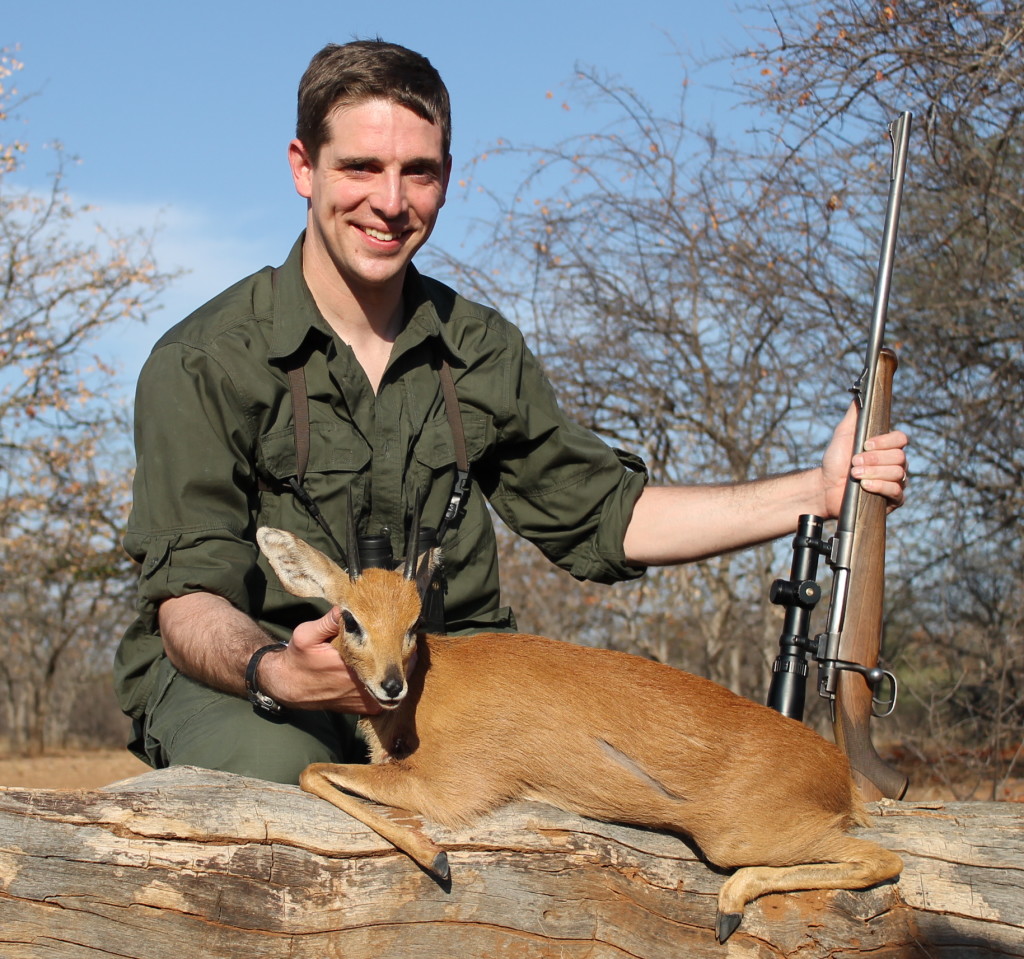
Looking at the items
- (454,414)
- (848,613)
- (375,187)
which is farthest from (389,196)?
(848,613)

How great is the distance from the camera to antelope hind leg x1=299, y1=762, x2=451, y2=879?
11.1 ft

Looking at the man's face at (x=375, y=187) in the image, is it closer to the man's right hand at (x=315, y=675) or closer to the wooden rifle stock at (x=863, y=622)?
the man's right hand at (x=315, y=675)

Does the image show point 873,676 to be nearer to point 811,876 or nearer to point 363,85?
point 811,876

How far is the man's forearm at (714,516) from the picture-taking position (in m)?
4.67

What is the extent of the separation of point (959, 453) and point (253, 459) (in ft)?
28.3

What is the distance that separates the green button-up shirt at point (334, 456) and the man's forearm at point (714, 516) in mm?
99

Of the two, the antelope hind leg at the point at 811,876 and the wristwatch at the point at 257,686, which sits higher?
the wristwatch at the point at 257,686

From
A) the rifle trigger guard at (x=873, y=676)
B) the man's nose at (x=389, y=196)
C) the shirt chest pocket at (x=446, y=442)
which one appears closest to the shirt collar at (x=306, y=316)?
the shirt chest pocket at (x=446, y=442)

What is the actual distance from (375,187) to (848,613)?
8.39 feet

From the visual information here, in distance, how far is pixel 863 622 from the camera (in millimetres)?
4414

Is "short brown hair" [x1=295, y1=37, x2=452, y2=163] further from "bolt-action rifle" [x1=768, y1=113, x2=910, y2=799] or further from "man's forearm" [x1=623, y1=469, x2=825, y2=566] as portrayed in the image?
"bolt-action rifle" [x1=768, y1=113, x2=910, y2=799]

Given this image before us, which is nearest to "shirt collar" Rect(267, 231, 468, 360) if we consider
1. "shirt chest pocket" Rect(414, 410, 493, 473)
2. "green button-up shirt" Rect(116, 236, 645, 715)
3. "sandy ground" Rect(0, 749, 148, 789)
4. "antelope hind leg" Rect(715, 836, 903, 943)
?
"green button-up shirt" Rect(116, 236, 645, 715)

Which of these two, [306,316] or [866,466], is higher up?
[306,316]

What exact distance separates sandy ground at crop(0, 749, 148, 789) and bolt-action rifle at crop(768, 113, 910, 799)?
1438cm
